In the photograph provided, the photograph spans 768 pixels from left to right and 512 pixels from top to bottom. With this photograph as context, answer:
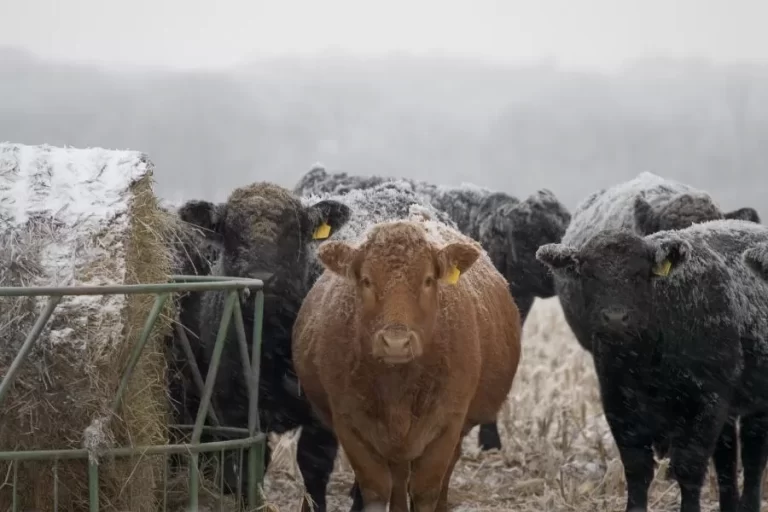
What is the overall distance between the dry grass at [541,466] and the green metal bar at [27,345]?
3097mm

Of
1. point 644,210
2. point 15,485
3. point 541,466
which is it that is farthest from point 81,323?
point 644,210

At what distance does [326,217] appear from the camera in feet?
25.1

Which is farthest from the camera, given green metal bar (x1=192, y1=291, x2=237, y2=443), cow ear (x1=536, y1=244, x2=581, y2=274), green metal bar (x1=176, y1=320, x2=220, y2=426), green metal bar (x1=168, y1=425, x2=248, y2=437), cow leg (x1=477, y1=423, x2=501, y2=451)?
cow leg (x1=477, y1=423, x2=501, y2=451)

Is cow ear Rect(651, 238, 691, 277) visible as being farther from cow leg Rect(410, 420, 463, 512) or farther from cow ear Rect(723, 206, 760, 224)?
cow ear Rect(723, 206, 760, 224)

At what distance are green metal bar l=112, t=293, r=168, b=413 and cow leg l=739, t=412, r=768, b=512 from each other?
4.10 metres

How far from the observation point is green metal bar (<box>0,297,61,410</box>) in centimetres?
486

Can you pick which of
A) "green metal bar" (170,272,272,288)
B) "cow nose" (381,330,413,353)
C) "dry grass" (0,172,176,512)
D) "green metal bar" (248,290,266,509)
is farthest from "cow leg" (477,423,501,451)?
"cow nose" (381,330,413,353)

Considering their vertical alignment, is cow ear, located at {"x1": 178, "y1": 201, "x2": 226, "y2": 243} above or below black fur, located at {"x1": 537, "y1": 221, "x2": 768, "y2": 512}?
above

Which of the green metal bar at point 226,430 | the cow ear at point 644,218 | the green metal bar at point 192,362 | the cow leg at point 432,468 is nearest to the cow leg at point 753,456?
the cow ear at point 644,218

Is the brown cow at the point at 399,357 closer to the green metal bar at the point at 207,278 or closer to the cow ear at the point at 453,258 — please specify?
the cow ear at the point at 453,258

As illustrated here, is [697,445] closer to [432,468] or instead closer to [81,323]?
[432,468]

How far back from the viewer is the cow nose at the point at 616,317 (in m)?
6.62

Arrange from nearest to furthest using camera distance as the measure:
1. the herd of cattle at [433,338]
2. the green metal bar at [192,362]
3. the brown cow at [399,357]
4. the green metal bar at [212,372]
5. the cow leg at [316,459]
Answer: the green metal bar at [212,372], the brown cow at [399,357], the herd of cattle at [433,338], the green metal bar at [192,362], the cow leg at [316,459]

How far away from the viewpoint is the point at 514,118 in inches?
640
